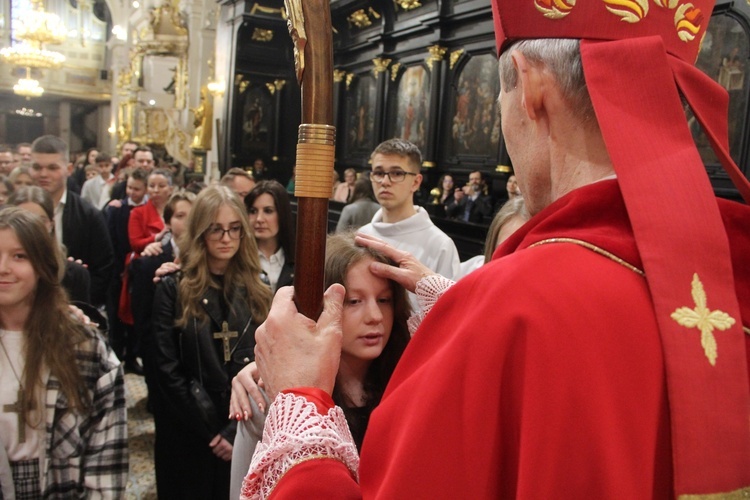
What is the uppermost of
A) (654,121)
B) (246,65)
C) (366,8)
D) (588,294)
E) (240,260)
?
(366,8)

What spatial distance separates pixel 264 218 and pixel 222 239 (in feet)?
1.84

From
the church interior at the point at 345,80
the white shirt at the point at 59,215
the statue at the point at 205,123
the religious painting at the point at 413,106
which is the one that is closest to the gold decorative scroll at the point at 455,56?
the church interior at the point at 345,80

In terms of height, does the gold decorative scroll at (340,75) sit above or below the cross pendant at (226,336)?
above

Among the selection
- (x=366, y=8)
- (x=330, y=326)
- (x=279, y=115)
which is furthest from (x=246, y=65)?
(x=330, y=326)

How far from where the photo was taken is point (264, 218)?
3.45 meters

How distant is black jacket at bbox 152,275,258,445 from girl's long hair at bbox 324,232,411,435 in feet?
3.45

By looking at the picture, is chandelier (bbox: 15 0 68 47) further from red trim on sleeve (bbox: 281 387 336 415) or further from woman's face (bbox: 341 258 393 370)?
red trim on sleeve (bbox: 281 387 336 415)

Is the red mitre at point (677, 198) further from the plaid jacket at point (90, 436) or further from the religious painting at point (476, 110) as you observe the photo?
the religious painting at point (476, 110)

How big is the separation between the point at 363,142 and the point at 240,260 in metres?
10.4

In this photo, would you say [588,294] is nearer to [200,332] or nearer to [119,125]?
[200,332]

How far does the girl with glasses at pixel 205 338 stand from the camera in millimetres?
2770

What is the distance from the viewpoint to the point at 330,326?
→ 1162mm

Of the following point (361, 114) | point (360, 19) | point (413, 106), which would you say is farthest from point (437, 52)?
point (361, 114)

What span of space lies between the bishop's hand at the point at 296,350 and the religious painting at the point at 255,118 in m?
13.9
